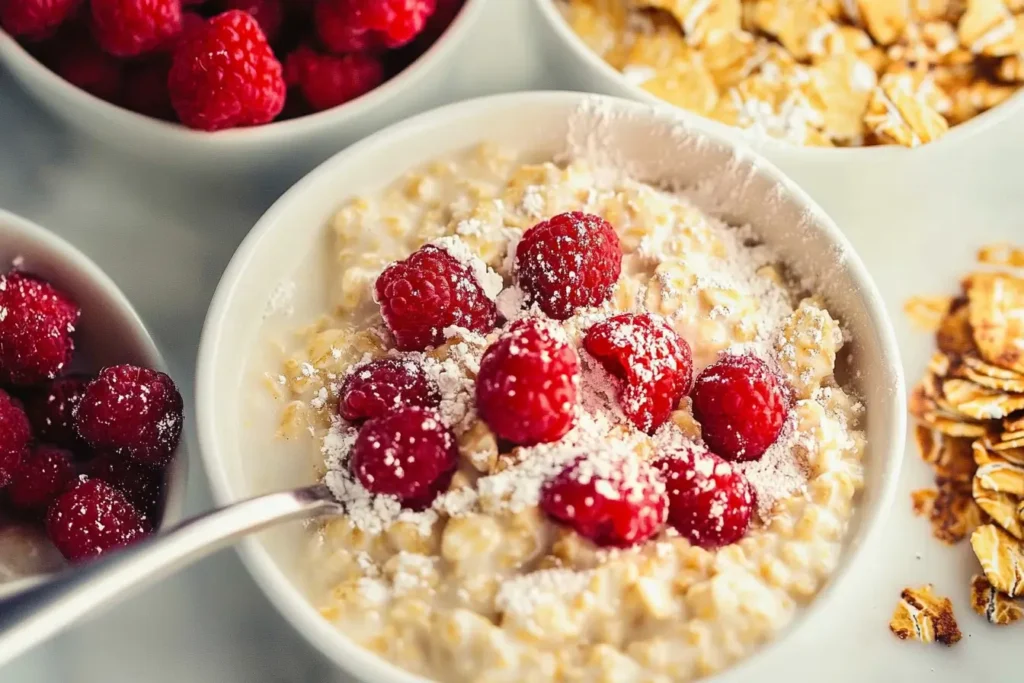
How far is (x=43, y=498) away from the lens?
968 mm

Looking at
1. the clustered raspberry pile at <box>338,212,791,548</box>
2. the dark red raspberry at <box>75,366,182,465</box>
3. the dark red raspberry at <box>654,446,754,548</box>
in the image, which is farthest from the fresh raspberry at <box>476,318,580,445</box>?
the dark red raspberry at <box>75,366,182,465</box>

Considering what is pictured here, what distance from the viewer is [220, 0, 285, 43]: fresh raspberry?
1.09 metres

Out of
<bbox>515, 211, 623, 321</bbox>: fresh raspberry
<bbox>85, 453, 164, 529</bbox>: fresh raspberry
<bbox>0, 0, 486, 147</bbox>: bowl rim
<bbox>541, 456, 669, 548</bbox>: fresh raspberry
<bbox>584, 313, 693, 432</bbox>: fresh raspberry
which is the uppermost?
<bbox>0, 0, 486, 147</bbox>: bowl rim

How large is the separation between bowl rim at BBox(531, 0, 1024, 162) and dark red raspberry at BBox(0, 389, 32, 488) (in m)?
0.68

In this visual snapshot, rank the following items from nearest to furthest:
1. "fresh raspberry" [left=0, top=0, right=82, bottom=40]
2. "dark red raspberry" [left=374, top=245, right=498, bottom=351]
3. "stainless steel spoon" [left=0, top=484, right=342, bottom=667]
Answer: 1. "stainless steel spoon" [left=0, top=484, right=342, bottom=667]
2. "dark red raspberry" [left=374, top=245, right=498, bottom=351]
3. "fresh raspberry" [left=0, top=0, right=82, bottom=40]

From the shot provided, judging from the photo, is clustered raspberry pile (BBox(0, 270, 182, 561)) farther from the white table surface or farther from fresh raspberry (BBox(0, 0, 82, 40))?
fresh raspberry (BBox(0, 0, 82, 40))

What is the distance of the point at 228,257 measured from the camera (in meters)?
1.19

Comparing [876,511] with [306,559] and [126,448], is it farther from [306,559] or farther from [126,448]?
[126,448]

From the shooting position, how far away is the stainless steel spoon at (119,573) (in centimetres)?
71

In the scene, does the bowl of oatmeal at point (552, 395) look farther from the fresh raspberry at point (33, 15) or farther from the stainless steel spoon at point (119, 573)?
the fresh raspberry at point (33, 15)

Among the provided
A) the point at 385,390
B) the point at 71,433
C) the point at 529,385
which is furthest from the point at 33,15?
the point at 529,385

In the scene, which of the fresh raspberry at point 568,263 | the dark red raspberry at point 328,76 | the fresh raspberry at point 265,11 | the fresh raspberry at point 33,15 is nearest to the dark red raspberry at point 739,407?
the fresh raspberry at point 568,263

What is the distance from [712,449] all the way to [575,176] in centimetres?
31

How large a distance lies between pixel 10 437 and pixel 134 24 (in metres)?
0.41
